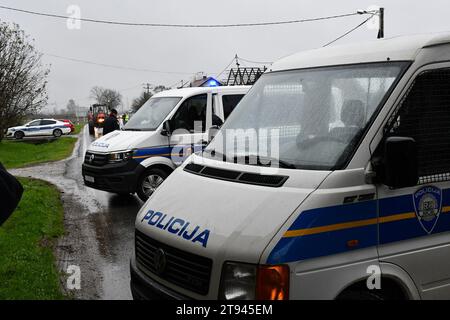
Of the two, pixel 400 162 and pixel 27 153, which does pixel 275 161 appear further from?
pixel 27 153

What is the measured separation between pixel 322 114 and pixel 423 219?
40.2 inches

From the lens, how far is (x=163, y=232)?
3.12m

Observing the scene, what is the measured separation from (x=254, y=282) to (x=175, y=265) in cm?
65

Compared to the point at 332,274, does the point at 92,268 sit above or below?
below

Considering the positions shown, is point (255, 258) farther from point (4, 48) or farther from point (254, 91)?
point (4, 48)

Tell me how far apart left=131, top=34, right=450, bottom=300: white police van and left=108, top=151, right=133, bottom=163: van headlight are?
16.1ft

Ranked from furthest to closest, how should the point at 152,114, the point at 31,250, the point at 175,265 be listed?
the point at 152,114 → the point at 31,250 → the point at 175,265

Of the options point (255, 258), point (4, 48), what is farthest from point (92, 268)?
point (4, 48)

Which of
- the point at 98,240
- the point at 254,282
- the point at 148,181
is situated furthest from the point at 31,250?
the point at 254,282

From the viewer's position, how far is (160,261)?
310cm

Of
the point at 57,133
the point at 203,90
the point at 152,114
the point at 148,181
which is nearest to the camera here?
the point at 148,181

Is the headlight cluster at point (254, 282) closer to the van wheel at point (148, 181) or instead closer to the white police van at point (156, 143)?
the white police van at point (156, 143)

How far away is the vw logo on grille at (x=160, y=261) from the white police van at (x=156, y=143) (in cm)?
522
